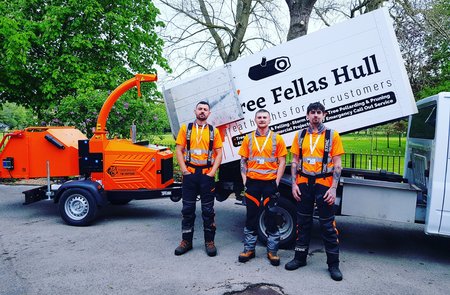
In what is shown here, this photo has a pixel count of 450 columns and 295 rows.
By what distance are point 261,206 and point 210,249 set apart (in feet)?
2.95

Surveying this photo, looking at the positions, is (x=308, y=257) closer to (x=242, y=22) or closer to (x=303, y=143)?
(x=303, y=143)

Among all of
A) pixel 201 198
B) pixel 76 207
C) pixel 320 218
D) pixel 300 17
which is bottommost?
pixel 76 207

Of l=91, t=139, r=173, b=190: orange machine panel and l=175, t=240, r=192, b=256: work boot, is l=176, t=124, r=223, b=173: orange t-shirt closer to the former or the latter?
l=175, t=240, r=192, b=256: work boot

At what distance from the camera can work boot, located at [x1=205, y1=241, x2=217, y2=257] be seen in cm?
483

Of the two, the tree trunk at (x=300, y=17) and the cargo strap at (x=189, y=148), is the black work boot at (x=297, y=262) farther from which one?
the tree trunk at (x=300, y=17)

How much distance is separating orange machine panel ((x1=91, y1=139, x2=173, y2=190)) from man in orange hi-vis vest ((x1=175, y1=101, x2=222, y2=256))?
1.40 m

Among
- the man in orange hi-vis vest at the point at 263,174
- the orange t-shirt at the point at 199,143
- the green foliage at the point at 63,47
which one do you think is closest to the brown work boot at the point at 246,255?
the man in orange hi-vis vest at the point at 263,174

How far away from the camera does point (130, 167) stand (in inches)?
241

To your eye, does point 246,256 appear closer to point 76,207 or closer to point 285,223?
point 285,223

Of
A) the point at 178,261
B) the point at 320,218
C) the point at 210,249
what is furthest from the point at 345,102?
the point at 178,261

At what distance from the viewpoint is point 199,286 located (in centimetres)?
393

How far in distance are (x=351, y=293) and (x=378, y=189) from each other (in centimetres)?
142

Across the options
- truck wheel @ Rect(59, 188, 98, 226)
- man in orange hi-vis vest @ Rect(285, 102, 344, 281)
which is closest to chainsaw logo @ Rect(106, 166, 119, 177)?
truck wheel @ Rect(59, 188, 98, 226)

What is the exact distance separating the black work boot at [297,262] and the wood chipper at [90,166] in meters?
2.38
